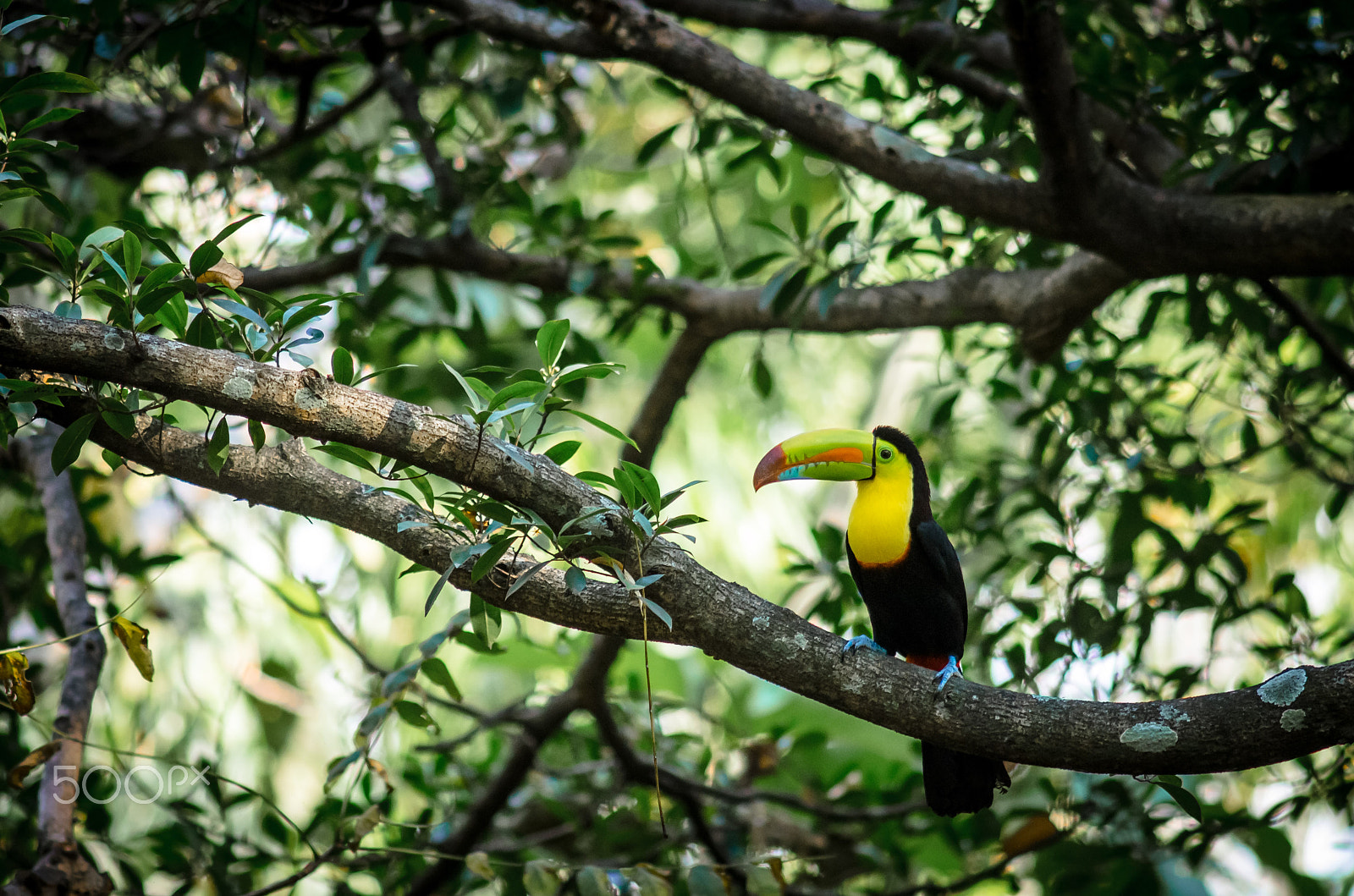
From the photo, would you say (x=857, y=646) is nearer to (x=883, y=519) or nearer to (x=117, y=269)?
(x=883, y=519)

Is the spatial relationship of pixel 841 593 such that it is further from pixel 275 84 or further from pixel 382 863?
pixel 275 84

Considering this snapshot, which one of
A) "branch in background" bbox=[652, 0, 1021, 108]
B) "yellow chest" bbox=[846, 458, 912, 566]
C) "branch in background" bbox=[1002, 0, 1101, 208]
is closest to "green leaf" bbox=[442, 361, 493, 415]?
"yellow chest" bbox=[846, 458, 912, 566]

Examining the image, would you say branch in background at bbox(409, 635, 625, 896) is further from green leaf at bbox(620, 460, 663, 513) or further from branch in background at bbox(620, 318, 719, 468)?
green leaf at bbox(620, 460, 663, 513)

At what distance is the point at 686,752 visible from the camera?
423 cm

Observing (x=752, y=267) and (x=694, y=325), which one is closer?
(x=752, y=267)

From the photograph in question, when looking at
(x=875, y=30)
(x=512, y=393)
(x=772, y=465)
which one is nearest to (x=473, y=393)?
(x=512, y=393)

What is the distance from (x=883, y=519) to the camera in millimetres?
2588

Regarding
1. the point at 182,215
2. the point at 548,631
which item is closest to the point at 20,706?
the point at 182,215

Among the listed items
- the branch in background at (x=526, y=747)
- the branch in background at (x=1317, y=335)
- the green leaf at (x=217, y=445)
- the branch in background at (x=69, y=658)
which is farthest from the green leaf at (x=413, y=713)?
the branch in background at (x=1317, y=335)

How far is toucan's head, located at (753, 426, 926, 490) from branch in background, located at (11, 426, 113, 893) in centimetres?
157

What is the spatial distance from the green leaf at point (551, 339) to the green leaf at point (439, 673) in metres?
0.80

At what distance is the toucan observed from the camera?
8.39ft

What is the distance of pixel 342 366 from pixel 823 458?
1.26 m

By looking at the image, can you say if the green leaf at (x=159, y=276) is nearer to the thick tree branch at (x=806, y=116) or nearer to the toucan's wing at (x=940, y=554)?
the thick tree branch at (x=806, y=116)
